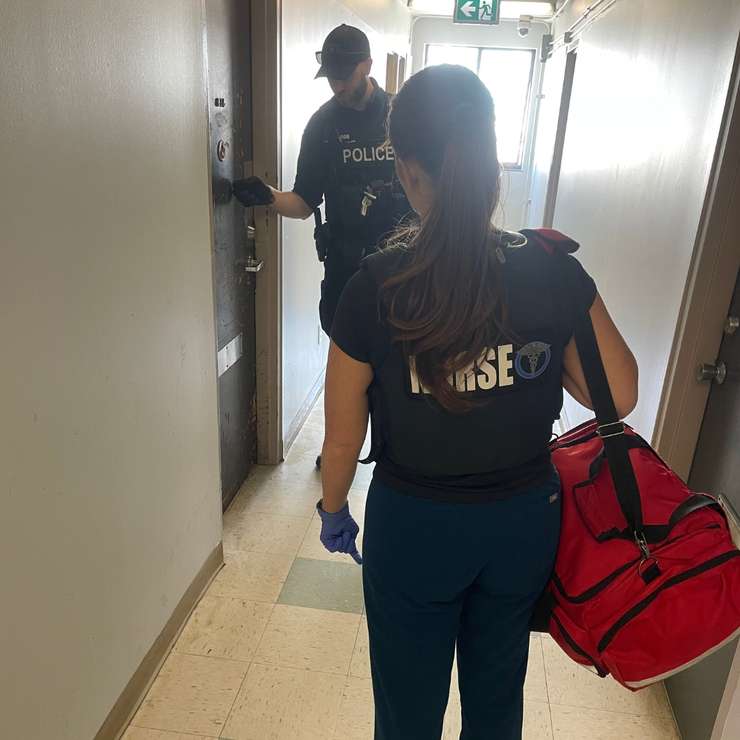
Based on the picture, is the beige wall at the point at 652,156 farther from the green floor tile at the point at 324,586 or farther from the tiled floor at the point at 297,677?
the green floor tile at the point at 324,586

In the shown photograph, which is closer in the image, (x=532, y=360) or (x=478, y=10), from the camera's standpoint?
(x=532, y=360)

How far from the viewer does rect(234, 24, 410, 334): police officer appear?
90.4 inches

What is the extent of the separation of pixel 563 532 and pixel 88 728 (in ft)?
3.66

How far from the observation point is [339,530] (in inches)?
50.6

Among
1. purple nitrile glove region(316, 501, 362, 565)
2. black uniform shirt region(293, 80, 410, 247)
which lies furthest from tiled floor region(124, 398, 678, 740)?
black uniform shirt region(293, 80, 410, 247)

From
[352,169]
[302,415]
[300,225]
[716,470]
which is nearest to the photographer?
[716,470]

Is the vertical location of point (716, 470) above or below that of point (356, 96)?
below

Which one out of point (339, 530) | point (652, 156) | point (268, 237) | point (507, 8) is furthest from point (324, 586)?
point (507, 8)

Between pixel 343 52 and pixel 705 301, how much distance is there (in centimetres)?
143

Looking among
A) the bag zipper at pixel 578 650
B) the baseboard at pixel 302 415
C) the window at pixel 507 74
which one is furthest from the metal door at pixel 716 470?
the window at pixel 507 74

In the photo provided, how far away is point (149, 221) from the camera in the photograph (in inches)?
59.0

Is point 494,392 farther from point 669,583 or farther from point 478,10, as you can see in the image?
point 478,10

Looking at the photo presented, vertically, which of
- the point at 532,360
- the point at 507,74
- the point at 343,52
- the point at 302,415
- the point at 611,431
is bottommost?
the point at 302,415

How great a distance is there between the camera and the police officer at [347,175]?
229 cm
